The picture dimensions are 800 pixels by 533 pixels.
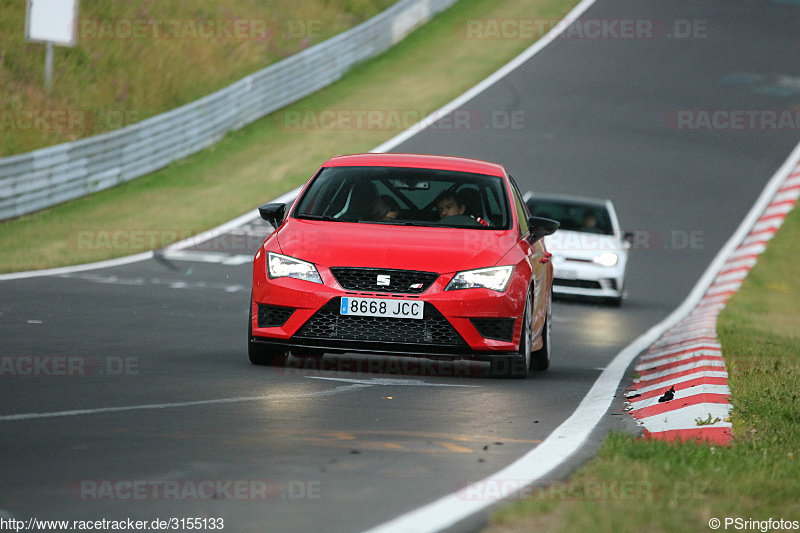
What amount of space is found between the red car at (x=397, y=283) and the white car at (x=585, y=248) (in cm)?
910

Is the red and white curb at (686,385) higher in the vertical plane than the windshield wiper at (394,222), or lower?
lower

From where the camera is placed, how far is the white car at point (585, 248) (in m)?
19.6

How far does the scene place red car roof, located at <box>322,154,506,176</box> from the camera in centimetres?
1103

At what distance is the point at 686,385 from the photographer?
969 cm

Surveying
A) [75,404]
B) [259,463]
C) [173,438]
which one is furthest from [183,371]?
[259,463]

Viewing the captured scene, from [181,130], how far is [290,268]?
2012 centimetres

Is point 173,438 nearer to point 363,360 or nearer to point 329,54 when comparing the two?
point 363,360

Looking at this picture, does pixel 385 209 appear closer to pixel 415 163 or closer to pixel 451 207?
pixel 451 207

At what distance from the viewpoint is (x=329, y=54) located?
120 feet

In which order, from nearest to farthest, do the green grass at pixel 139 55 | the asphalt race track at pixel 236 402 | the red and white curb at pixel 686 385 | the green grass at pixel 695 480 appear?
the green grass at pixel 695 480
the asphalt race track at pixel 236 402
the red and white curb at pixel 686 385
the green grass at pixel 139 55

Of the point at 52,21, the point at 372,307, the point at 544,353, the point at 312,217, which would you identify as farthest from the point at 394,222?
the point at 52,21

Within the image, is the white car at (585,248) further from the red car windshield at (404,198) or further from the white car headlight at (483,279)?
the white car headlight at (483,279)

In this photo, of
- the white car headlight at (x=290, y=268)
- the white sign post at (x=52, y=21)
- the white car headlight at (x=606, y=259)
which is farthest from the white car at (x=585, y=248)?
the white sign post at (x=52, y=21)

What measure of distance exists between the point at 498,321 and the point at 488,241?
2.23 feet
